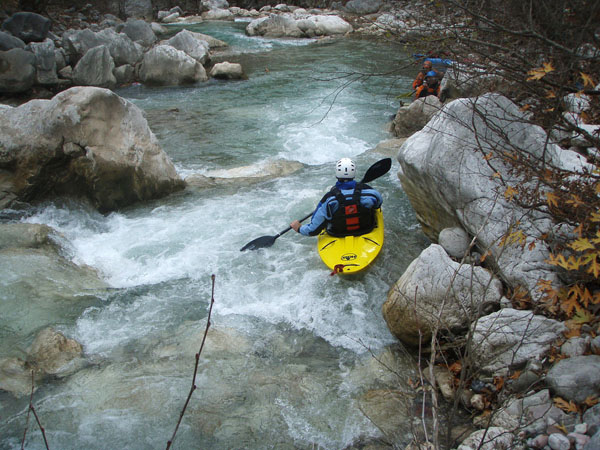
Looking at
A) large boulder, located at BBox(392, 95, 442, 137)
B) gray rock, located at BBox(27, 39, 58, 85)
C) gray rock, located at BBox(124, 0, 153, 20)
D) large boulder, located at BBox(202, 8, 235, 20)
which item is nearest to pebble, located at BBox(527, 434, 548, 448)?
large boulder, located at BBox(392, 95, 442, 137)

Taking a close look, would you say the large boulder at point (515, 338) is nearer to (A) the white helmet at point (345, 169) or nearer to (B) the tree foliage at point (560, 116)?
(B) the tree foliage at point (560, 116)

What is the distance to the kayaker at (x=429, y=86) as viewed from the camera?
8.88m

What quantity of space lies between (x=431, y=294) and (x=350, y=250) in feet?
4.21

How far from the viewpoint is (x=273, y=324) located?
4.27 metres

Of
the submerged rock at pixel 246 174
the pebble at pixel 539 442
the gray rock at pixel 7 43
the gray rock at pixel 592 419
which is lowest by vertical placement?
the submerged rock at pixel 246 174

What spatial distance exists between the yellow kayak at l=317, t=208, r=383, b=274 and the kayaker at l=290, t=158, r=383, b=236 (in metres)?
0.08

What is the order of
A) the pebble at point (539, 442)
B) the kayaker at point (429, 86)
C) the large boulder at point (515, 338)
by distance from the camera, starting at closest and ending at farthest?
1. the pebble at point (539, 442)
2. the large boulder at point (515, 338)
3. the kayaker at point (429, 86)

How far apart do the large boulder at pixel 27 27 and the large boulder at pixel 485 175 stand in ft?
44.1

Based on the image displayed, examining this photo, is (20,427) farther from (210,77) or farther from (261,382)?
(210,77)

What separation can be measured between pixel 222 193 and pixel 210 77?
26.2 feet

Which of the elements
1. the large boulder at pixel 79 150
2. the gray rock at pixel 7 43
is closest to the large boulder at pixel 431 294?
the large boulder at pixel 79 150

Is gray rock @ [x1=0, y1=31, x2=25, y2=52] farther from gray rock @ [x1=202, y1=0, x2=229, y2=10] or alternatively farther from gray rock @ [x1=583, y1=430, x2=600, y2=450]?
gray rock @ [x1=202, y1=0, x2=229, y2=10]

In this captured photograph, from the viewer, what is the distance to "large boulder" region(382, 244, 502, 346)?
354 centimetres

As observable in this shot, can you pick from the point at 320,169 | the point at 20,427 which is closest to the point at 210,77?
the point at 320,169
